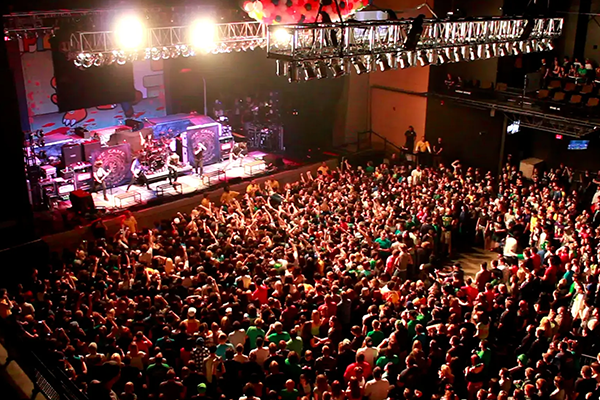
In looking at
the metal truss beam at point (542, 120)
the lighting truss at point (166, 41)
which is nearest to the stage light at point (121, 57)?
the lighting truss at point (166, 41)

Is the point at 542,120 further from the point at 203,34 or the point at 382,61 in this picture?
Answer: the point at 203,34

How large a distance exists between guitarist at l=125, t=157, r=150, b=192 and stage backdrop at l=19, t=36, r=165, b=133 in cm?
239

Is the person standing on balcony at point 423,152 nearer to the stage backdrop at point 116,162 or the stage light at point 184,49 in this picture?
the stage light at point 184,49

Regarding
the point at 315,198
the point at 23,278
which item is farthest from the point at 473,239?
the point at 23,278

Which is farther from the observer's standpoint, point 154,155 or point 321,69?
point 154,155

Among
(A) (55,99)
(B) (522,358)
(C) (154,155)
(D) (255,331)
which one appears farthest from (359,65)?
(A) (55,99)

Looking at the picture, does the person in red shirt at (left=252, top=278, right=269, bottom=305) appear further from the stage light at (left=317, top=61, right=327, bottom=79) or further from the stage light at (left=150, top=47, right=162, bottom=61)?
the stage light at (left=150, top=47, right=162, bottom=61)

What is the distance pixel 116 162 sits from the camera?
16297 mm

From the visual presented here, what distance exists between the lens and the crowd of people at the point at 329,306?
7.15 metres

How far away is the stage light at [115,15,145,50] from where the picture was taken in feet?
42.3

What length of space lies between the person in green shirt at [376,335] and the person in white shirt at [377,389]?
1058mm

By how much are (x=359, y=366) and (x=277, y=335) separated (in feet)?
3.73

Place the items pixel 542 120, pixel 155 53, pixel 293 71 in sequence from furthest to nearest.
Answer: pixel 542 120
pixel 155 53
pixel 293 71

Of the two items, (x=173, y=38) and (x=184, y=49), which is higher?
(x=173, y=38)
